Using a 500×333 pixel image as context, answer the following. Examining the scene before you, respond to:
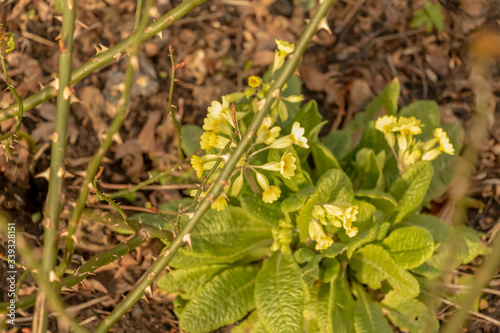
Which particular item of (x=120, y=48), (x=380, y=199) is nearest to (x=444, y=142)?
(x=380, y=199)

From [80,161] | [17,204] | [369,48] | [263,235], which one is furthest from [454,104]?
[17,204]

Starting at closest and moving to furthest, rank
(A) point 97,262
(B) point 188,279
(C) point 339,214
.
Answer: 1. (A) point 97,262
2. (C) point 339,214
3. (B) point 188,279

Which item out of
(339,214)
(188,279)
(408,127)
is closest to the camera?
(339,214)

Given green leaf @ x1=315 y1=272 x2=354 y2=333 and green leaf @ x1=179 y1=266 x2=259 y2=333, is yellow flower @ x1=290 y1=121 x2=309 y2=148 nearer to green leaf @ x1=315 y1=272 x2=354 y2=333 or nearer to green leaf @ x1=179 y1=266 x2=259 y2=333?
green leaf @ x1=315 y1=272 x2=354 y2=333

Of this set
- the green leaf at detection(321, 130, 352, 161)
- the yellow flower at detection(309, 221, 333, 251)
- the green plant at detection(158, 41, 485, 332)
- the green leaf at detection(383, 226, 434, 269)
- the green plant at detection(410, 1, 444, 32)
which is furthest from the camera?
the green plant at detection(410, 1, 444, 32)

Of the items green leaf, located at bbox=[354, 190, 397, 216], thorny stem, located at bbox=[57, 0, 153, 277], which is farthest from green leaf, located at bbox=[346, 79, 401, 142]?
thorny stem, located at bbox=[57, 0, 153, 277]

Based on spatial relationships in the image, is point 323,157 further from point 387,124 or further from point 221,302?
point 221,302
